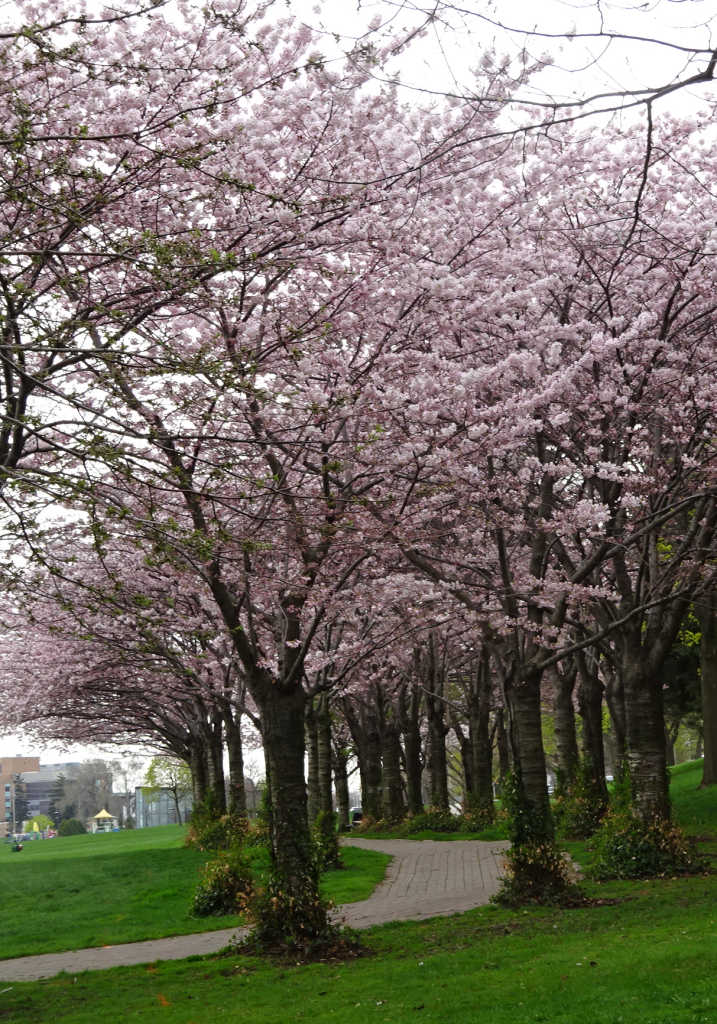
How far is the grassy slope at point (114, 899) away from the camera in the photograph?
1408 centimetres

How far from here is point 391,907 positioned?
14.0m

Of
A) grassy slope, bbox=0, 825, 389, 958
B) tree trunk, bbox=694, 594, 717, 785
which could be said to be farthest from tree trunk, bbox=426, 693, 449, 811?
tree trunk, bbox=694, 594, 717, 785

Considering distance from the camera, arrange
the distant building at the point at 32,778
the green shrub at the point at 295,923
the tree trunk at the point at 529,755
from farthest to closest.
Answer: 1. the distant building at the point at 32,778
2. the tree trunk at the point at 529,755
3. the green shrub at the point at 295,923

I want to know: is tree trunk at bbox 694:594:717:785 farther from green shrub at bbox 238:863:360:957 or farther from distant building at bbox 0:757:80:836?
distant building at bbox 0:757:80:836

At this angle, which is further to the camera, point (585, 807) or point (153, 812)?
point (153, 812)

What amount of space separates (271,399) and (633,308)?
805cm

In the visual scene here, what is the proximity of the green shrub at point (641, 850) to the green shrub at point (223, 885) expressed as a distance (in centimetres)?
518

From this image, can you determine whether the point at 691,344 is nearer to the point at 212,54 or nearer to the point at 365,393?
the point at 365,393

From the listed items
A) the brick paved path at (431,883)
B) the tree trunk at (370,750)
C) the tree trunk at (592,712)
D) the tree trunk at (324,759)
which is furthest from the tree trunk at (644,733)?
the tree trunk at (370,750)

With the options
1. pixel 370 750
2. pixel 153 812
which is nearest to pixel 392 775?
pixel 370 750

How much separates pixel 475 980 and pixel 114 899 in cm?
1263

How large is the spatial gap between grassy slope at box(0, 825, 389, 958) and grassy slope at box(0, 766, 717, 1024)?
3.58 metres

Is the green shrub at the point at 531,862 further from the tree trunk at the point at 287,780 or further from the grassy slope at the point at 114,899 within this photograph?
the grassy slope at the point at 114,899

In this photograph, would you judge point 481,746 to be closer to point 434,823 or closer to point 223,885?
point 434,823
